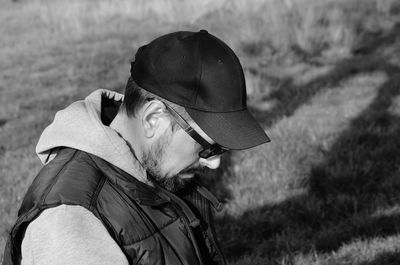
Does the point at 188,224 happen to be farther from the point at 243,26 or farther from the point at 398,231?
the point at 243,26

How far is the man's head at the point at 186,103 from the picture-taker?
1896 mm

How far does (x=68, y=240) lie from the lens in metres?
1.59

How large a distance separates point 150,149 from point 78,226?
1.37 ft

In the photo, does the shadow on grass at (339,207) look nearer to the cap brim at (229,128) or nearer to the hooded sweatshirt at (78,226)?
the cap brim at (229,128)

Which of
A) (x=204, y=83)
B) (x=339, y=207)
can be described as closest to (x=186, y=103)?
(x=204, y=83)

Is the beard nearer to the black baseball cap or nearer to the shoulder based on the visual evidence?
the black baseball cap

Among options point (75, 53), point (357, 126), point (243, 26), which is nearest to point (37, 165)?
point (357, 126)

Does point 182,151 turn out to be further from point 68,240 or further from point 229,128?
point 68,240

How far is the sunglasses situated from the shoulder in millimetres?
410

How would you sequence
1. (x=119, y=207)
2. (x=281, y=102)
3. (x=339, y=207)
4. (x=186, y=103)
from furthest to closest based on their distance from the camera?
(x=281, y=102)
(x=339, y=207)
(x=186, y=103)
(x=119, y=207)

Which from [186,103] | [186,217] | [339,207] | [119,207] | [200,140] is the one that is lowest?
[339,207]

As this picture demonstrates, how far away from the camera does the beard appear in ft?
6.40

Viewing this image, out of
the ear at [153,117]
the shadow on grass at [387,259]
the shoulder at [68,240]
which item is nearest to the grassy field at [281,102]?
the shadow on grass at [387,259]

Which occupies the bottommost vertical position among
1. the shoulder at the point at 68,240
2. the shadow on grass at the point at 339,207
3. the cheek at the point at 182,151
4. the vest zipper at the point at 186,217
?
the shadow on grass at the point at 339,207
